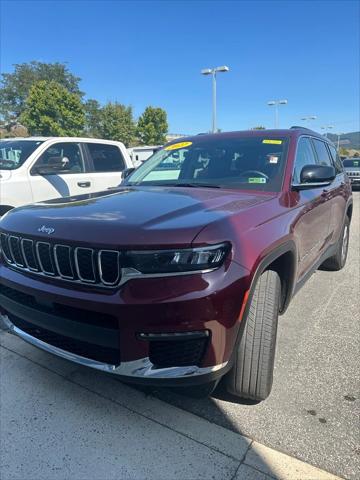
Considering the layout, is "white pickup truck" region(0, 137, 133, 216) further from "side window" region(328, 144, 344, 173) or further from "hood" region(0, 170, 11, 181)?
"side window" region(328, 144, 344, 173)

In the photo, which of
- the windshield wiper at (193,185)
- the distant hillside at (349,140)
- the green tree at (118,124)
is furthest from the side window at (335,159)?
the green tree at (118,124)

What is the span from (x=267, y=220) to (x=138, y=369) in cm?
115

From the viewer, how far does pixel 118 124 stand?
44531mm

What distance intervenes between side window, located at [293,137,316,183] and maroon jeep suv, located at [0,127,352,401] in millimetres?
84

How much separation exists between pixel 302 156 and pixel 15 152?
4659mm

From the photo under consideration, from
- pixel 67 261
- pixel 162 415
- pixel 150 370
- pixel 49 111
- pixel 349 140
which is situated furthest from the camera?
pixel 49 111

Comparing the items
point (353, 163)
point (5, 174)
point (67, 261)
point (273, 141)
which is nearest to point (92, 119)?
point (353, 163)

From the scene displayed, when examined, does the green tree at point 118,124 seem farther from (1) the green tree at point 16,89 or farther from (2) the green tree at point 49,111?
(1) the green tree at point 16,89

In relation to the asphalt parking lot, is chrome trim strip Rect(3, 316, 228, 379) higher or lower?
higher

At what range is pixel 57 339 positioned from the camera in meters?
2.20

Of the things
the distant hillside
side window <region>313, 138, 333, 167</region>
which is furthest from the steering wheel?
the distant hillside

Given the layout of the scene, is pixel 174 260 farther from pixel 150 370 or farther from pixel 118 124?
pixel 118 124

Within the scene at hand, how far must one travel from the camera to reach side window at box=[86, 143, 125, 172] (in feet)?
22.3

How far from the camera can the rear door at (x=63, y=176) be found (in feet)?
19.1
